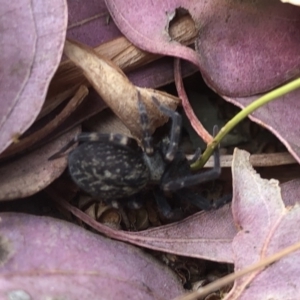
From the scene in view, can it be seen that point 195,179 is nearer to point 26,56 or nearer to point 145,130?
point 145,130

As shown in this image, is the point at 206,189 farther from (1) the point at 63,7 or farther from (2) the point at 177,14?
(1) the point at 63,7

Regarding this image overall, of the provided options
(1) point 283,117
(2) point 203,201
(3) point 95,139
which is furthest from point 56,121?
(1) point 283,117

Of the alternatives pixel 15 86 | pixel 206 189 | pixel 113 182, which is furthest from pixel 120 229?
pixel 15 86

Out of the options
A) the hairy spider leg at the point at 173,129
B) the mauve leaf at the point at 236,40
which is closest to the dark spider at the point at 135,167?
the hairy spider leg at the point at 173,129

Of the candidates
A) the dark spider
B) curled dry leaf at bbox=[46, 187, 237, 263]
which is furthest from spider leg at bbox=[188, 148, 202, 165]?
curled dry leaf at bbox=[46, 187, 237, 263]

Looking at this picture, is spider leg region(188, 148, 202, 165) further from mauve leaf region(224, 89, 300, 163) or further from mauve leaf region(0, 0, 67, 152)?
mauve leaf region(0, 0, 67, 152)

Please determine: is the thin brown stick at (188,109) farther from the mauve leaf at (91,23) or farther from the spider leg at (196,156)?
the mauve leaf at (91,23)
